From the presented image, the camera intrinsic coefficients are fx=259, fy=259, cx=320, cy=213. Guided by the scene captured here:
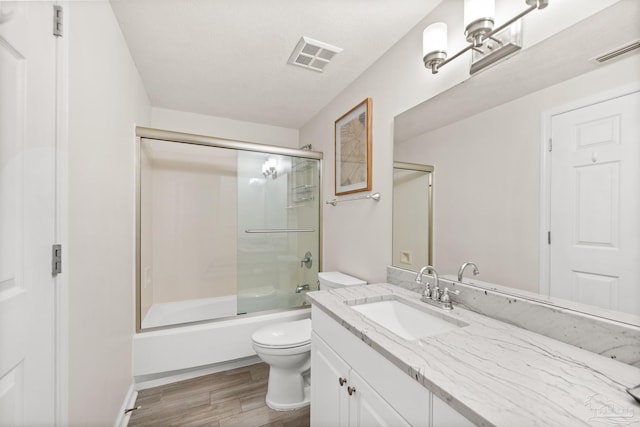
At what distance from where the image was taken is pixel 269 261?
7.97 feet

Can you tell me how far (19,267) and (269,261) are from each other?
1777 millimetres

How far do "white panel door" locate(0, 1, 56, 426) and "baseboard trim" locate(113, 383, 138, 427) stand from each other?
853 millimetres

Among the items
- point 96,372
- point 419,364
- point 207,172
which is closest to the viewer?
point 419,364

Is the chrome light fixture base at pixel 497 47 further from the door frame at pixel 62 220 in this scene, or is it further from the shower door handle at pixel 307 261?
the shower door handle at pixel 307 261

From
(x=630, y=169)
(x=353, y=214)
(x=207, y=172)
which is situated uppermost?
(x=207, y=172)

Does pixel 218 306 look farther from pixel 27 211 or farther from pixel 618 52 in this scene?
pixel 618 52

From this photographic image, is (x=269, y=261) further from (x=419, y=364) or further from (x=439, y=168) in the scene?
(x=419, y=364)

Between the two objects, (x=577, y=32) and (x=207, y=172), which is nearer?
(x=577, y=32)

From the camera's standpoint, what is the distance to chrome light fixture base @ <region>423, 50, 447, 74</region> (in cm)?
121

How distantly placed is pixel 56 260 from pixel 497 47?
70.2 inches

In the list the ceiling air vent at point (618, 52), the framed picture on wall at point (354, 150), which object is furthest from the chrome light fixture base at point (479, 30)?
the framed picture on wall at point (354, 150)

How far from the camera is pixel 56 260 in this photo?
2.77ft

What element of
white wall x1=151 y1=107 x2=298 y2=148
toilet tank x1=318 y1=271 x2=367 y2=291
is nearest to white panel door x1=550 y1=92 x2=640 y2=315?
toilet tank x1=318 y1=271 x2=367 y2=291

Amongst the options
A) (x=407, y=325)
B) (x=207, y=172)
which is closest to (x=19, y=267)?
(x=407, y=325)
